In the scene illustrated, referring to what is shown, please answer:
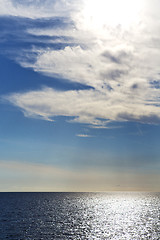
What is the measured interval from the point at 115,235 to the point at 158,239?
564 inches

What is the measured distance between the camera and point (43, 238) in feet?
228

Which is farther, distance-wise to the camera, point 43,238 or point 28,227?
point 28,227

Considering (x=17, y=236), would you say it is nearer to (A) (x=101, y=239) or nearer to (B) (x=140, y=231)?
(A) (x=101, y=239)

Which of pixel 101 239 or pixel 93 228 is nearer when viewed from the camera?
pixel 101 239

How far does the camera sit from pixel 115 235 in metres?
77.2

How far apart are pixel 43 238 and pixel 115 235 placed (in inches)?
992

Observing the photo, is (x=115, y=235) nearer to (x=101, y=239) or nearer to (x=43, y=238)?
(x=101, y=239)

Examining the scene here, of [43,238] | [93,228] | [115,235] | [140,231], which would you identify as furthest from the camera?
[93,228]

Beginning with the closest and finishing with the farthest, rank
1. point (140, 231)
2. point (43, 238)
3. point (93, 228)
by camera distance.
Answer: point (43, 238)
point (140, 231)
point (93, 228)

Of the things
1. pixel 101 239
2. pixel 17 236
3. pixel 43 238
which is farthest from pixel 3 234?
pixel 101 239

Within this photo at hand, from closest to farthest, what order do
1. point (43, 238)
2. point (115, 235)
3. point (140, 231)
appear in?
1. point (43, 238)
2. point (115, 235)
3. point (140, 231)

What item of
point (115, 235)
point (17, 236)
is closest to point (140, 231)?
point (115, 235)

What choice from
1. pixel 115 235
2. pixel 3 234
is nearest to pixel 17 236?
pixel 3 234

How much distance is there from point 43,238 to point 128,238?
27.7 metres
